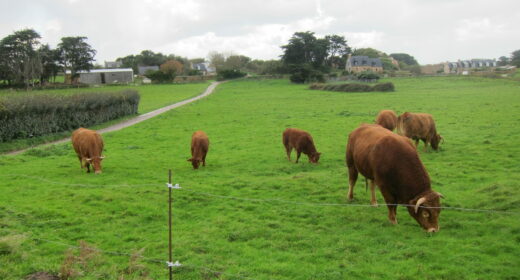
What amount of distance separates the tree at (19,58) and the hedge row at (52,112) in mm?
56564

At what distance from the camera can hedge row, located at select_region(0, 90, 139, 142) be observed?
22587 millimetres

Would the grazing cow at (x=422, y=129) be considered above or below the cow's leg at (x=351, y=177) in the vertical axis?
above

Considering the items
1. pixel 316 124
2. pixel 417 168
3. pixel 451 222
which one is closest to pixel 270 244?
pixel 417 168

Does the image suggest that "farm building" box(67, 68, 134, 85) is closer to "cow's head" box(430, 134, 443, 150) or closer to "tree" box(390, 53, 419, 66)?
"cow's head" box(430, 134, 443, 150)

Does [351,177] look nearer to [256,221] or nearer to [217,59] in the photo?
[256,221]

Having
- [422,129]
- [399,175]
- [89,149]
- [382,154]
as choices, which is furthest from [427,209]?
[89,149]

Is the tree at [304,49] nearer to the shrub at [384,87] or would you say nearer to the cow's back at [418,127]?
the shrub at [384,87]

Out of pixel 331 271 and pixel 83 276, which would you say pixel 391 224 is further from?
pixel 83 276

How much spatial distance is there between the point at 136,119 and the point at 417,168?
106 ft

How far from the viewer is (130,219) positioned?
31.7 ft

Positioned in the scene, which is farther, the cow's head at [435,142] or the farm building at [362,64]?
the farm building at [362,64]

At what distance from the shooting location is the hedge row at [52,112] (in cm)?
2259

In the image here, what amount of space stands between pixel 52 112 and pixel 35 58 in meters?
69.0

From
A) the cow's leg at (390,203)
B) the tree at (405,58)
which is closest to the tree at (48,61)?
the cow's leg at (390,203)
